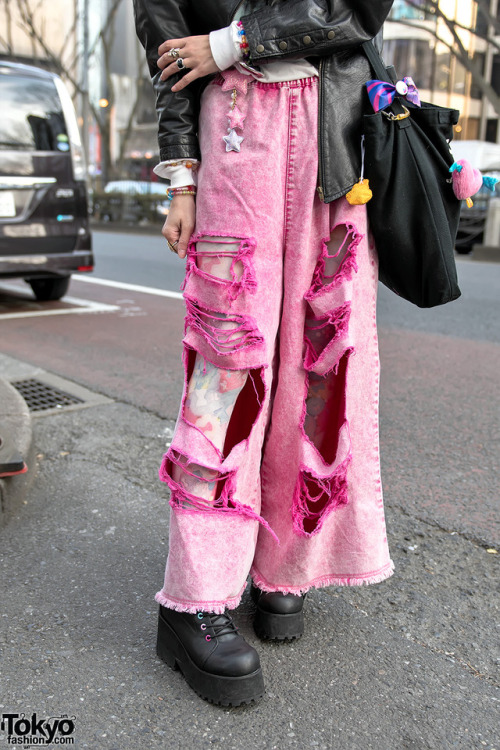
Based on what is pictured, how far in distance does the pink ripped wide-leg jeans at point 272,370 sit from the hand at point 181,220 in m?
0.04

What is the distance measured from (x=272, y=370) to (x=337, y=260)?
0.29m

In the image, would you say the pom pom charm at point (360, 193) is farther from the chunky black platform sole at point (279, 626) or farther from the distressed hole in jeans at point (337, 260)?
the chunky black platform sole at point (279, 626)

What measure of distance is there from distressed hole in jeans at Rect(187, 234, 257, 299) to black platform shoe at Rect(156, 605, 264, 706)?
0.73 meters

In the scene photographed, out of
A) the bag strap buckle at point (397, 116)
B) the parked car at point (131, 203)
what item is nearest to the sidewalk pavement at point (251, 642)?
the bag strap buckle at point (397, 116)

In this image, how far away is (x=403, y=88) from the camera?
158cm

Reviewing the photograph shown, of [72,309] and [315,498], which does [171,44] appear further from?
[72,309]

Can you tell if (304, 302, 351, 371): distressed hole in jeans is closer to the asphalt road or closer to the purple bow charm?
the purple bow charm

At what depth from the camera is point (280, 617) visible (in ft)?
5.80

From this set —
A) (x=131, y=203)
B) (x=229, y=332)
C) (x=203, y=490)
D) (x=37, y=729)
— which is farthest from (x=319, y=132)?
(x=131, y=203)

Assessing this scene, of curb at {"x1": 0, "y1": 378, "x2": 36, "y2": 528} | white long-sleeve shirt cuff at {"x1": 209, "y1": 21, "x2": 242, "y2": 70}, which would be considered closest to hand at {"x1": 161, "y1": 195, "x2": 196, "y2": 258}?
white long-sleeve shirt cuff at {"x1": 209, "y1": 21, "x2": 242, "y2": 70}

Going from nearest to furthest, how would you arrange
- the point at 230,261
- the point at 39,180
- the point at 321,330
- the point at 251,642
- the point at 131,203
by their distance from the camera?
the point at 230,261
the point at 321,330
the point at 251,642
the point at 39,180
the point at 131,203

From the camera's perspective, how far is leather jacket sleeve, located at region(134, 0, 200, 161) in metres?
1.57

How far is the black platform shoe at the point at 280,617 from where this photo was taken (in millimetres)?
1768

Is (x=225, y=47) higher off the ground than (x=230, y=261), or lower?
higher
